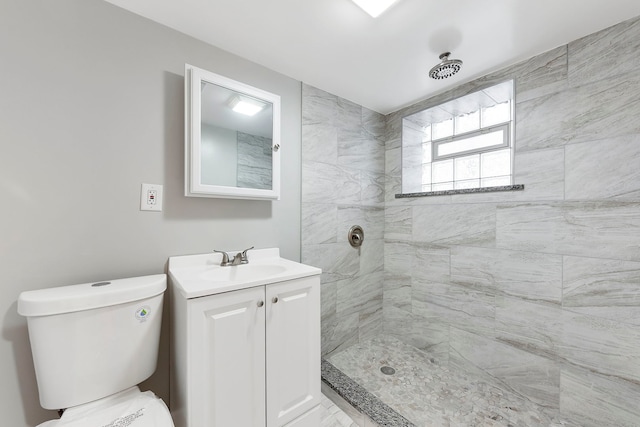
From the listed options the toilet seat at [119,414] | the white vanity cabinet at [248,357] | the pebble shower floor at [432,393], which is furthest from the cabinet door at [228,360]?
the pebble shower floor at [432,393]

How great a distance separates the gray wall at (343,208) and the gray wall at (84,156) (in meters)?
0.69

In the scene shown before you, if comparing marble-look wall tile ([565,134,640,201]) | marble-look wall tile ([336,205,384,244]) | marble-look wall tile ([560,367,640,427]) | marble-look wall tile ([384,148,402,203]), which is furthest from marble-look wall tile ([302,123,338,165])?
marble-look wall tile ([560,367,640,427])

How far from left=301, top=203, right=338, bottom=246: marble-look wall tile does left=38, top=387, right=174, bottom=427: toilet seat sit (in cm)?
112

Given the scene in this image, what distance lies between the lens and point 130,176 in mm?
1157

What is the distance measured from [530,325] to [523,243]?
498 millimetres

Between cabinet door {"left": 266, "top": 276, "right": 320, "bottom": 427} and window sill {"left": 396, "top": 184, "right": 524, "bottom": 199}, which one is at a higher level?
window sill {"left": 396, "top": 184, "right": 524, "bottom": 199}

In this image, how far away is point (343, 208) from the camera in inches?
78.5

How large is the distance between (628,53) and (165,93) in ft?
7.67

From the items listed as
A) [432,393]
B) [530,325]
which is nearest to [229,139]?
[432,393]

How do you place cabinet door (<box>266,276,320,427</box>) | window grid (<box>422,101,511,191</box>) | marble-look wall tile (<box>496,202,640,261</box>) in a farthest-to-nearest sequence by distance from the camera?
1. window grid (<box>422,101,511,191</box>)
2. marble-look wall tile (<box>496,202,640,261</box>)
3. cabinet door (<box>266,276,320,427</box>)

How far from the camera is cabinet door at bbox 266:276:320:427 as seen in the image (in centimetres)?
109

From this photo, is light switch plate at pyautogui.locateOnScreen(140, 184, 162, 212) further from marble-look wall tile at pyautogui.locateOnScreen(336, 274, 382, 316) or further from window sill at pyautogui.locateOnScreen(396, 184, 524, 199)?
window sill at pyautogui.locateOnScreen(396, 184, 524, 199)

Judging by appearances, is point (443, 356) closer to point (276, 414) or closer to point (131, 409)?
point (276, 414)

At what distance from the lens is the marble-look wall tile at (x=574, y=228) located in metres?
1.20
